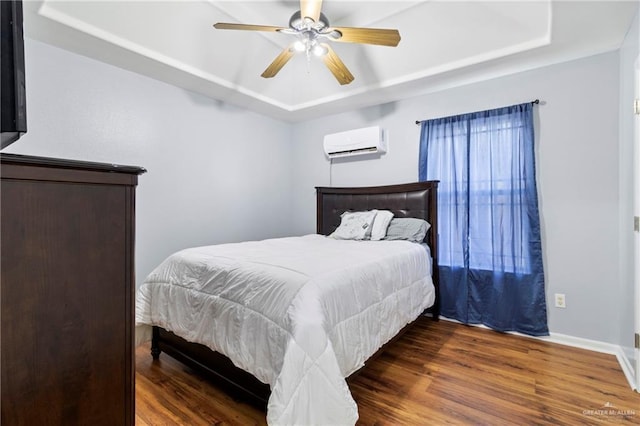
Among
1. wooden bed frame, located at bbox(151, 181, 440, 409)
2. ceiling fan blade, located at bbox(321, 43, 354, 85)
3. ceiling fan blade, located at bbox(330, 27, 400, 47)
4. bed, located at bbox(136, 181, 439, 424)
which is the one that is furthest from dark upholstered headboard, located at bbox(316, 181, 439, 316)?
ceiling fan blade, located at bbox(330, 27, 400, 47)

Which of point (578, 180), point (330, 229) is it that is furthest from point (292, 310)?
→ point (578, 180)

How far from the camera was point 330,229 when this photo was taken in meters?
3.98

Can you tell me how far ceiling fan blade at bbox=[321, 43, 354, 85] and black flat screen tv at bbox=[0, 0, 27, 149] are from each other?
75.0 inches

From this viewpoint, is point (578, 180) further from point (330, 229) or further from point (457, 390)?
point (330, 229)

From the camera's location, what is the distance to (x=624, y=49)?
92.5 inches

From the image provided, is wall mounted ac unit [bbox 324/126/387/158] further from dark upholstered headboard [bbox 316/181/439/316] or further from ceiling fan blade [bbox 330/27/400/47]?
ceiling fan blade [bbox 330/27/400/47]

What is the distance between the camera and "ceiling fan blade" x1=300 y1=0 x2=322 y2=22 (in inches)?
73.8

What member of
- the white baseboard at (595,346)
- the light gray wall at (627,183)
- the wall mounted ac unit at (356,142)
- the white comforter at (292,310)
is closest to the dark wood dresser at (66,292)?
the white comforter at (292,310)

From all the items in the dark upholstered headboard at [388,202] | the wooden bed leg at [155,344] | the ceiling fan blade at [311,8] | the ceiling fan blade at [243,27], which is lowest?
the wooden bed leg at [155,344]

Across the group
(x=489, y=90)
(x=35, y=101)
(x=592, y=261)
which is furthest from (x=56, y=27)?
(x=592, y=261)

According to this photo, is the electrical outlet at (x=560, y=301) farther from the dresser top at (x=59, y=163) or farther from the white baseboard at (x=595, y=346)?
the dresser top at (x=59, y=163)

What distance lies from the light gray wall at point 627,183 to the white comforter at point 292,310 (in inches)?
57.2

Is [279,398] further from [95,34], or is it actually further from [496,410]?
[95,34]

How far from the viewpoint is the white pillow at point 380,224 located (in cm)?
316
